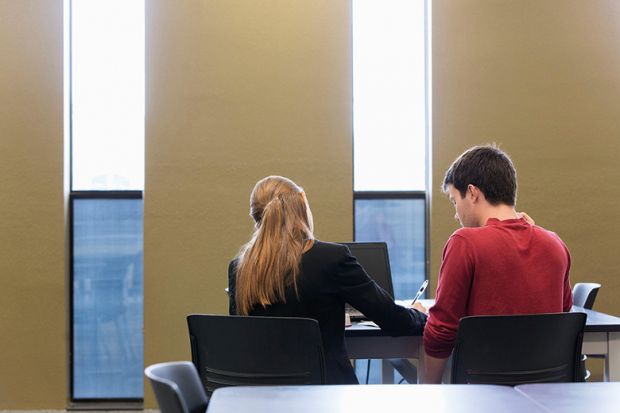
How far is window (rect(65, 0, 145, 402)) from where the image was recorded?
488cm

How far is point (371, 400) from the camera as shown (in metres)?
1.42

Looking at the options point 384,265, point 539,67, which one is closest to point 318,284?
point 384,265

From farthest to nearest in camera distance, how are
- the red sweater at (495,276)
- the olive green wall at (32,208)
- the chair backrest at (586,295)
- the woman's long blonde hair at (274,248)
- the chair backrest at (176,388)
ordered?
the olive green wall at (32,208) → the chair backrest at (586,295) → the woman's long blonde hair at (274,248) → the red sweater at (495,276) → the chair backrest at (176,388)

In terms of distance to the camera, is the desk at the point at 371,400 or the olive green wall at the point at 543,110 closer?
the desk at the point at 371,400

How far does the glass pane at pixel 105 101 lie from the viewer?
16.2 ft

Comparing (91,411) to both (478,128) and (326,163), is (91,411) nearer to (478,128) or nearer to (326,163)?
(326,163)

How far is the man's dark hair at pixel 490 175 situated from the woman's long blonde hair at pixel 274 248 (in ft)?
1.81

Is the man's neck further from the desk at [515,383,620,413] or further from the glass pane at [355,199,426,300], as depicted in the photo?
the glass pane at [355,199,426,300]

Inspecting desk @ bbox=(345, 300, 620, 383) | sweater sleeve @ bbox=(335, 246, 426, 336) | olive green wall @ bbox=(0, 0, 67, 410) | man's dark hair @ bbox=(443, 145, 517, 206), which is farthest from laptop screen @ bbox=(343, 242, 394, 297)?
olive green wall @ bbox=(0, 0, 67, 410)

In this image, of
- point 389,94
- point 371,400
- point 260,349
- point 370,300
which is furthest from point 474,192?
point 389,94

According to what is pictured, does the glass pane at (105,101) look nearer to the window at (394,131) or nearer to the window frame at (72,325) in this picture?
the window frame at (72,325)

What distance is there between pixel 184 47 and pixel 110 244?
1397 millimetres

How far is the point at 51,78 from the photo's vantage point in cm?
475

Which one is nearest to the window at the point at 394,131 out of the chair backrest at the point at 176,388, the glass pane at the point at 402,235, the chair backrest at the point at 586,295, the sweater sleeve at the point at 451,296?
the glass pane at the point at 402,235
